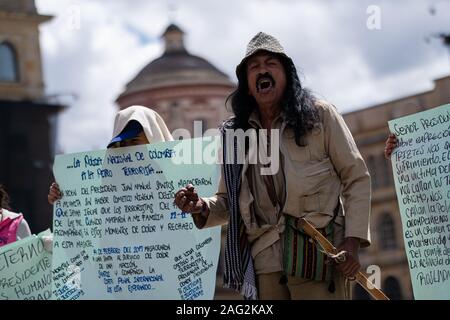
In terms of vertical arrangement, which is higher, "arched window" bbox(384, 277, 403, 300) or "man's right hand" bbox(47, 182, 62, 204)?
"arched window" bbox(384, 277, 403, 300)

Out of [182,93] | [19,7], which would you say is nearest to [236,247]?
[19,7]

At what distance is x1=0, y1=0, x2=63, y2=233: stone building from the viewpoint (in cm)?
5612

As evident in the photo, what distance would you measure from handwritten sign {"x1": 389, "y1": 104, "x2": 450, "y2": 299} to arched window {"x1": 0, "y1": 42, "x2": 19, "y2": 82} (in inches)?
2065

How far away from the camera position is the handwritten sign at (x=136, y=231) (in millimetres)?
7500

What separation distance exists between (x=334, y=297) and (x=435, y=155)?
1.01m

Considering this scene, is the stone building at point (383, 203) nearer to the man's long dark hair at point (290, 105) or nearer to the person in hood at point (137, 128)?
the person in hood at point (137, 128)

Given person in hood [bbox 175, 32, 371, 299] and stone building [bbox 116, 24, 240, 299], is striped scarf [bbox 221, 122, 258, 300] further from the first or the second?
stone building [bbox 116, 24, 240, 299]

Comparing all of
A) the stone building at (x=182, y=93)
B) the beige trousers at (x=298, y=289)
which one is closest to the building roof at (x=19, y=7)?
the stone building at (x=182, y=93)

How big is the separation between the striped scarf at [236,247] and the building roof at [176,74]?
192 ft

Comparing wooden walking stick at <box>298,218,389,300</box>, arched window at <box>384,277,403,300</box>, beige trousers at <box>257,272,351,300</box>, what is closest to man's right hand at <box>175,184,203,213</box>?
beige trousers at <box>257,272,351,300</box>

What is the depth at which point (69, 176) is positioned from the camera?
7.90 m

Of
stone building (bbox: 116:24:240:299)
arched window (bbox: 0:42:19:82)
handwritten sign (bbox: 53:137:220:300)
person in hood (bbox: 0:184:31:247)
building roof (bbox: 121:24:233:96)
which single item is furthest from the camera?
building roof (bbox: 121:24:233:96)
